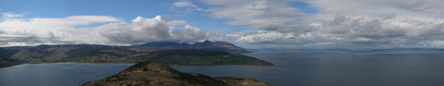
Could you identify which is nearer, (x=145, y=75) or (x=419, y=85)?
(x=145, y=75)

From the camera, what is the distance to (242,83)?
8812cm

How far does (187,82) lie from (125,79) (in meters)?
15.8

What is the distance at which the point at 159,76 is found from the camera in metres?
54.3

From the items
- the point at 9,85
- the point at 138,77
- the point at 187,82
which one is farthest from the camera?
the point at 9,85

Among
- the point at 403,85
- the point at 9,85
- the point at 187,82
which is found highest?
the point at 187,82

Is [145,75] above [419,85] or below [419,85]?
above

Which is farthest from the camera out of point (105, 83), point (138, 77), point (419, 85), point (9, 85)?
point (9, 85)

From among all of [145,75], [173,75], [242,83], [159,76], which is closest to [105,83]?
[145,75]

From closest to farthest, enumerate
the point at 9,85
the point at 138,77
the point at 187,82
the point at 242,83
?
the point at 138,77 < the point at 187,82 < the point at 242,83 < the point at 9,85

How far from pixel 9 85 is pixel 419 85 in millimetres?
301337

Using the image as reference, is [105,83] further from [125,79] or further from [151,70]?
[151,70]

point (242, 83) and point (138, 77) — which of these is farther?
point (242, 83)

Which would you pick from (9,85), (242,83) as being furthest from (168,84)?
(9,85)

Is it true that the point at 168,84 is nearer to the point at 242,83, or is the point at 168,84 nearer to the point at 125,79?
the point at 125,79
